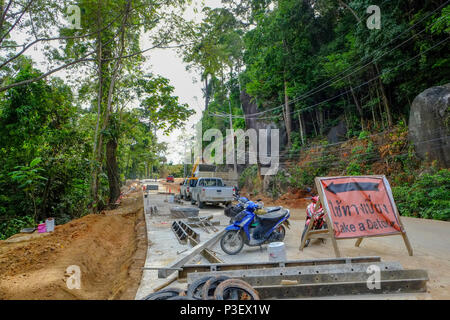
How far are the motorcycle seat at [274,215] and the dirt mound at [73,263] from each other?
2.86m

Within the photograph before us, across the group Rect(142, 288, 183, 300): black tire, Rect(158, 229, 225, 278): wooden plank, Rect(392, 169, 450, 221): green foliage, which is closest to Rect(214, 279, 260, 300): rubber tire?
Rect(142, 288, 183, 300): black tire

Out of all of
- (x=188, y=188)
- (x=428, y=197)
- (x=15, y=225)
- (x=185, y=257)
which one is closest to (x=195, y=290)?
(x=185, y=257)

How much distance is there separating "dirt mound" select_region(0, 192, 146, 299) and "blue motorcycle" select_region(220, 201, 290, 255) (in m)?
1.93

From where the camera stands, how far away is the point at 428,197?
10656 millimetres

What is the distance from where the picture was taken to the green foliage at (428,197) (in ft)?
32.5

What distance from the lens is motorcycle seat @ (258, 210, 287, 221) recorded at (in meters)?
6.20

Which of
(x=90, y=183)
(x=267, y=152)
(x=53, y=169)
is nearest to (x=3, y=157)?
(x=53, y=169)

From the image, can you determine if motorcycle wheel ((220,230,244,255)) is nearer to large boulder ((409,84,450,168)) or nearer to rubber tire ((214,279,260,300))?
rubber tire ((214,279,260,300))

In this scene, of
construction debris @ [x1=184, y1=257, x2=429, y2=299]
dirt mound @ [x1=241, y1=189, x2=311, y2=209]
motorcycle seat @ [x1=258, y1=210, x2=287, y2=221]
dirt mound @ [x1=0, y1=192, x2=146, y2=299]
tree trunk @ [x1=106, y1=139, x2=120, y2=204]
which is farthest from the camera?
dirt mound @ [x1=241, y1=189, x2=311, y2=209]

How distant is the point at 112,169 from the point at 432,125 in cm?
1805

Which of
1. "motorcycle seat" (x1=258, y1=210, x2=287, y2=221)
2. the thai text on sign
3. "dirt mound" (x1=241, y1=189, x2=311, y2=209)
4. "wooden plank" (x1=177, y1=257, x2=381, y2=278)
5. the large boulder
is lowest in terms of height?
"dirt mound" (x1=241, y1=189, x2=311, y2=209)

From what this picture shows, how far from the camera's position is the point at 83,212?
12.6 m

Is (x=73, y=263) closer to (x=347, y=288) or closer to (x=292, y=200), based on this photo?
(x=347, y=288)
